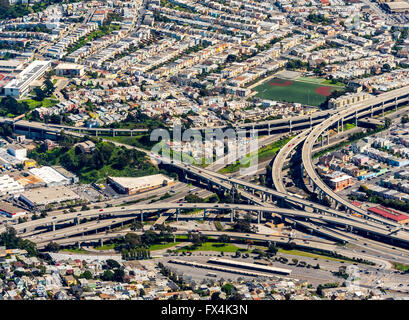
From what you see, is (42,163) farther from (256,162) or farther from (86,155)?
(256,162)

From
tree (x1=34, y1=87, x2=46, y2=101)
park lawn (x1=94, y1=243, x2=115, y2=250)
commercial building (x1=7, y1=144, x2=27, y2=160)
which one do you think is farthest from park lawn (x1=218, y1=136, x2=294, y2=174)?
tree (x1=34, y1=87, x2=46, y2=101)

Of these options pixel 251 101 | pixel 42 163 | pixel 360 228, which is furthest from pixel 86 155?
pixel 360 228

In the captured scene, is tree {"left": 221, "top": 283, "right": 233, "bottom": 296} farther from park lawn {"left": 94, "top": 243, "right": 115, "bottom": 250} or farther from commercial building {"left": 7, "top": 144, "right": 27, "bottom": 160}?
commercial building {"left": 7, "top": 144, "right": 27, "bottom": 160}

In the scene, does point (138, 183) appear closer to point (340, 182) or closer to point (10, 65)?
point (340, 182)

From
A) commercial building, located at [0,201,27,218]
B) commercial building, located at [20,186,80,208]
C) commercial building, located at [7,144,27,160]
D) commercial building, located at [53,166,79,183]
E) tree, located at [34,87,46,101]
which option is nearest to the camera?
commercial building, located at [0,201,27,218]

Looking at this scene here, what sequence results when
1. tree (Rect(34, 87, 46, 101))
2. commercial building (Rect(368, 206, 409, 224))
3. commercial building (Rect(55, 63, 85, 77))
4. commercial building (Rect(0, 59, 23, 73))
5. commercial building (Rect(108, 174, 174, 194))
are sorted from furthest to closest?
commercial building (Rect(0, 59, 23, 73)), commercial building (Rect(55, 63, 85, 77)), tree (Rect(34, 87, 46, 101)), commercial building (Rect(108, 174, 174, 194)), commercial building (Rect(368, 206, 409, 224))

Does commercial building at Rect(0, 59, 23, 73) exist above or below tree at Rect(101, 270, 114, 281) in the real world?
above
